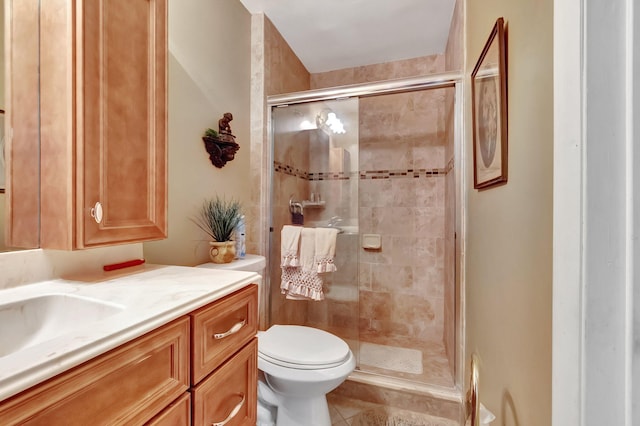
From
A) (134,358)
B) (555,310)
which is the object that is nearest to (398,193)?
(555,310)

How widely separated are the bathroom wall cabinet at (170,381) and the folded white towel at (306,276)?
3.00 ft

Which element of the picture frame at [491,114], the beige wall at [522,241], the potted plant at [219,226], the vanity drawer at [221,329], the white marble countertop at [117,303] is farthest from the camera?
the potted plant at [219,226]

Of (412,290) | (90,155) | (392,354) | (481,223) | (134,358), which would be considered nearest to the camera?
(134,358)

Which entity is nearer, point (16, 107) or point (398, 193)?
point (16, 107)

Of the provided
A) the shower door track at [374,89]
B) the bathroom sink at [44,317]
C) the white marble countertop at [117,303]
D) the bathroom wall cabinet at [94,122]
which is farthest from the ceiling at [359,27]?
the bathroom sink at [44,317]

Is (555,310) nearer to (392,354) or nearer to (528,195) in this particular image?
(528,195)

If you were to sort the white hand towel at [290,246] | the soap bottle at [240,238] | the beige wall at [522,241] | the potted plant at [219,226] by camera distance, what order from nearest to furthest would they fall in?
the beige wall at [522,241] < the potted plant at [219,226] < the soap bottle at [240,238] < the white hand towel at [290,246]

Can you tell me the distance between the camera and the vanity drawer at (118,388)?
383mm

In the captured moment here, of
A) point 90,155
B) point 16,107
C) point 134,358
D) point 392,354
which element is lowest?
point 392,354

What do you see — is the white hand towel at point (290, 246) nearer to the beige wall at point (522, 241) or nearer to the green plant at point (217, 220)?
the green plant at point (217, 220)

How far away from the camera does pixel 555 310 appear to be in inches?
16.1

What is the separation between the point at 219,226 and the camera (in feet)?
4.50

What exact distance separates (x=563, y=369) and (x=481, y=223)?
2.59 ft

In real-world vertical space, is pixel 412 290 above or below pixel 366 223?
below
